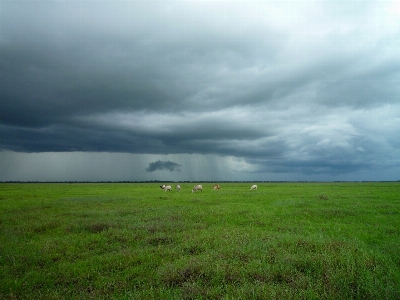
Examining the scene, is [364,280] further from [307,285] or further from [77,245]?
[77,245]

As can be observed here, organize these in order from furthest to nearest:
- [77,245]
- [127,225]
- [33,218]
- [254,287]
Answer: [33,218]
[127,225]
[77,245]
[254,287]

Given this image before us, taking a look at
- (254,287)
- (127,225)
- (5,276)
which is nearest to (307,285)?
(254,287)

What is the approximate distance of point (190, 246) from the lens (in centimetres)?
1068

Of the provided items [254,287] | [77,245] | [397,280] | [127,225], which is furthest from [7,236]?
[397,280]

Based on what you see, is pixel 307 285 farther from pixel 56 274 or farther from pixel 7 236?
pixel 7 236

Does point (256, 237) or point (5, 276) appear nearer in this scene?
point (5, 276)

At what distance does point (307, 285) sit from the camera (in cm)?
716

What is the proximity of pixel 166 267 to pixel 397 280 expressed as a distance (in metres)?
6.34

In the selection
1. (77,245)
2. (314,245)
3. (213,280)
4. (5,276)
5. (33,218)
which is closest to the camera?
(213,280)

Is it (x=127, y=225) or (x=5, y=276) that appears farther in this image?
(x=127, y=225)

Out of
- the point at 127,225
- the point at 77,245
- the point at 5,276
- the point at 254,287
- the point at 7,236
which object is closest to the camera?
the point at 254,287

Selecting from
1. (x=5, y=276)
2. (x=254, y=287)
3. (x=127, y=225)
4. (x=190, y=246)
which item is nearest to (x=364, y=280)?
(x=254, y=287)

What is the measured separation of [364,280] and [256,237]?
5032 millimetres

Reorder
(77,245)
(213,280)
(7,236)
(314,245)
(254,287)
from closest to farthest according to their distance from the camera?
(254,287), (213,280), (314,245), (77,245), (7,236)
